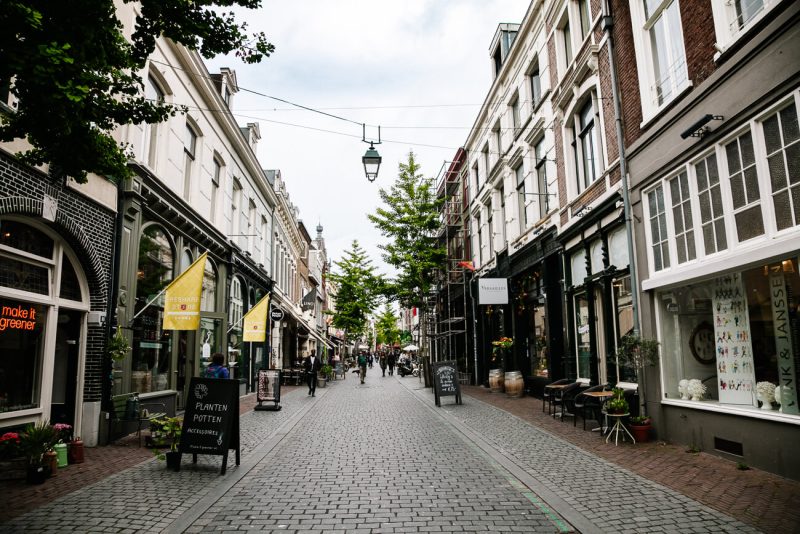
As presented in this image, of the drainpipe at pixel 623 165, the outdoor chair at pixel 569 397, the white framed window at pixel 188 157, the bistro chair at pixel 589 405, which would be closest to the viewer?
the drainpipe at pixel 623 165

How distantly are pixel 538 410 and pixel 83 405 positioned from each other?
33.2 ft

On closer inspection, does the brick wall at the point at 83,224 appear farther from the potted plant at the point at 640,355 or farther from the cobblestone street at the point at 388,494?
the potted plant at the point at 640,355

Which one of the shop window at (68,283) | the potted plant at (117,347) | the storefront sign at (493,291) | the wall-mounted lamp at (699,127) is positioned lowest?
the potted plant at (117,347)

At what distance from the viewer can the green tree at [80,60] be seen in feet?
13.7

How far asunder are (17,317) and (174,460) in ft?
10.2

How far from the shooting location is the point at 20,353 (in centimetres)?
805

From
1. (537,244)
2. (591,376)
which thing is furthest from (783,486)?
(537,244)

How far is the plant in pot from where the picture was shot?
6.54 metres

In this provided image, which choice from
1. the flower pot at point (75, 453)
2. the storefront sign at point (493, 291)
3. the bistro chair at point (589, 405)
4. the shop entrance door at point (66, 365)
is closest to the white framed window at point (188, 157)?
the shop entrance door at point (66, 365)

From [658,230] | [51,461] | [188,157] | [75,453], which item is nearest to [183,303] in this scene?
[75,453]

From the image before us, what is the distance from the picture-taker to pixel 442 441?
385 inches

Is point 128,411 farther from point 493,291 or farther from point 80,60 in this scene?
point 493,291

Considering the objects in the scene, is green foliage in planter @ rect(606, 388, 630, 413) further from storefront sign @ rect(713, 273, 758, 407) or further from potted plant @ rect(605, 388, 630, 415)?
storefront sign @ rect(713, 273, 758, 407)

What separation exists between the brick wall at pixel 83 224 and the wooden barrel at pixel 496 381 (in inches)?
538
